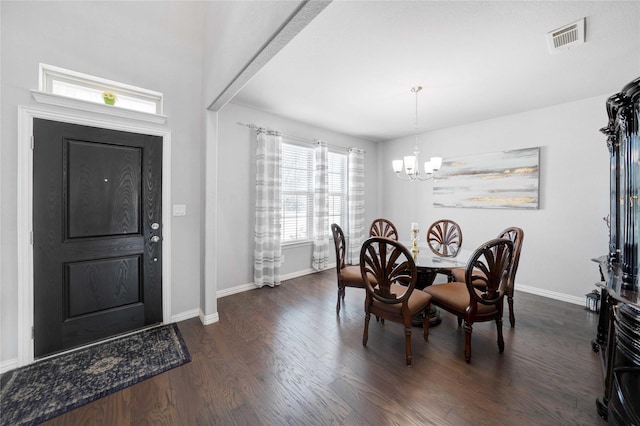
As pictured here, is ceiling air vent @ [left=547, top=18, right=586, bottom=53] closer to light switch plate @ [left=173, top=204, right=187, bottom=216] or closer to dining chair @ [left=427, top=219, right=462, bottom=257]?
dining chair @ [left=427, top=219, right=462, bottom=257]

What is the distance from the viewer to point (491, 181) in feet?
12.5

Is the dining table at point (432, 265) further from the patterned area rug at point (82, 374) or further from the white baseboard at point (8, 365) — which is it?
the white baseboard at point (8, 365)

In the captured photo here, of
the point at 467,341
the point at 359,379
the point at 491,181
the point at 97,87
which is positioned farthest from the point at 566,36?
the point at 97,87

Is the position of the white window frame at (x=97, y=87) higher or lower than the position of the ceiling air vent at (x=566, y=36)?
lower

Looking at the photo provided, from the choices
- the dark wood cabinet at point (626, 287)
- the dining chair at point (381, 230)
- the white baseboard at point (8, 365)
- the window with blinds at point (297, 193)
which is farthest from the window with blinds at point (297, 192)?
the dark wood cabinet at point (626, 287)

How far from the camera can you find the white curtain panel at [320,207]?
13.9ft

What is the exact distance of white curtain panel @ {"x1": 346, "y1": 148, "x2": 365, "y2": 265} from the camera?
4.83m

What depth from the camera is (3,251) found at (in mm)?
1807

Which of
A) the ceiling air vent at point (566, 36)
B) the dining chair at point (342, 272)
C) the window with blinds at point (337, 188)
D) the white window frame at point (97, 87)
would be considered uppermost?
the ceiling air vent at point (566, 36)

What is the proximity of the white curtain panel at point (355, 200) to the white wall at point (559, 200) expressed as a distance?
1854 mm

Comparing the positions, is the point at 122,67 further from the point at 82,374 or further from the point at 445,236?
the point at 445,236

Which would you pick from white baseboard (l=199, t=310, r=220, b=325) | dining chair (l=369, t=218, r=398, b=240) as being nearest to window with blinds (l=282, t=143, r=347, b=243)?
dining chair (l=369, t=218, r=398, b=240)

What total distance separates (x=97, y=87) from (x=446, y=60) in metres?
3.28

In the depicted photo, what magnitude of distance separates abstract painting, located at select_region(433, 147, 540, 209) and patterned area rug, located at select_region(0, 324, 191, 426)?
14.4ft
